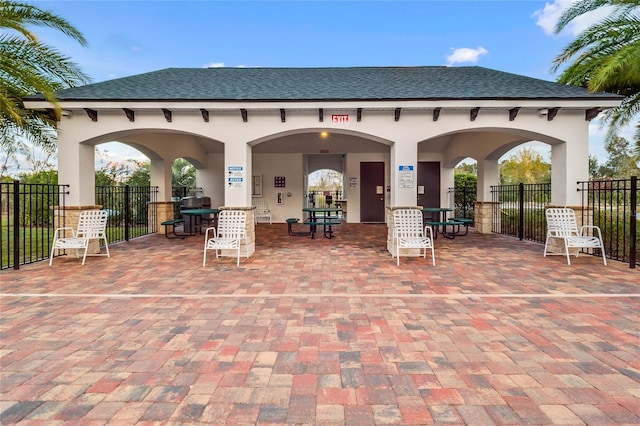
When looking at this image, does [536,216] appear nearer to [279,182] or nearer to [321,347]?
[321,347]

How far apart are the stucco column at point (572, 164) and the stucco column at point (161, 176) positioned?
11.2m

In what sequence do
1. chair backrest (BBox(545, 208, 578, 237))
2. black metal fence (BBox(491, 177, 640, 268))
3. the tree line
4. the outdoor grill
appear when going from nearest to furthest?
1. the tree line
2. chair backrest (BBox(545, 208, 578, 237))
3. black metal fence (BBox(491, 177, 640, 268))
4. the outdoor grill

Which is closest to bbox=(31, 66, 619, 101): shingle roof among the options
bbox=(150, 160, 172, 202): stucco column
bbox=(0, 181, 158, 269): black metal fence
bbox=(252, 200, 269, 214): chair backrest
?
bbox=(0, 181, 158, 269): black metal fence

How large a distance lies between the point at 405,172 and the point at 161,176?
8.15 metres

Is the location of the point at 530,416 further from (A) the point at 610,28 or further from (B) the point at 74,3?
(B) the point at 74,3

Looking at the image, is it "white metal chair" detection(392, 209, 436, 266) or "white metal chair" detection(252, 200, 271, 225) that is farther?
"white metal chair" detection(252, 200, 271, 225)

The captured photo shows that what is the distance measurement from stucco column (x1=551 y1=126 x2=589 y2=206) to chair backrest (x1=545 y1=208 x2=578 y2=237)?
0.40m

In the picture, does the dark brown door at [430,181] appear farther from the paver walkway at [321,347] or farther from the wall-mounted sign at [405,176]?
the paver walkway at [321,347]

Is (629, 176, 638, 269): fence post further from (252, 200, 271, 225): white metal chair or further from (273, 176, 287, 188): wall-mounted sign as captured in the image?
(252, 200, 271, 225): white metal chair

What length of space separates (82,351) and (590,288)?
20.7ft

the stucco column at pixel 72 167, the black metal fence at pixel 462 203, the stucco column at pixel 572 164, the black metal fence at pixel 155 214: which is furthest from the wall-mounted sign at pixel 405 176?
the black metal fence at pixel 462 203

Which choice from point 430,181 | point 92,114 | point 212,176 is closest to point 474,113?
point 430,181

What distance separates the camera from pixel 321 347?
3.02 metres

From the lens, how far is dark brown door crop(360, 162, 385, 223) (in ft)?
47.6
